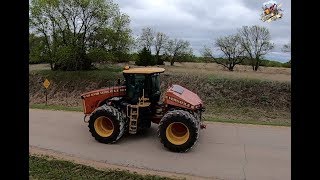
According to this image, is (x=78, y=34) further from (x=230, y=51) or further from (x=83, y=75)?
(x=230, y=51)

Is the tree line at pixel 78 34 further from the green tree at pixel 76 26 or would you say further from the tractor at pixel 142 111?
the tractor at pixel 142 111

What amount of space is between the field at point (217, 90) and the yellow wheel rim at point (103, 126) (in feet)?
30.5

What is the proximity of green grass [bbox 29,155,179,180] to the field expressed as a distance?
11.2 metres

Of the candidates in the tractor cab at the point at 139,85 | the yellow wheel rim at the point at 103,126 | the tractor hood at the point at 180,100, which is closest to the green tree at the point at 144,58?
the tractor cab at the point at 139,85

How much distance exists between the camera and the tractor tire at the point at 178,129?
816 centimetres

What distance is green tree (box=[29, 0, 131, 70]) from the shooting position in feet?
90.2

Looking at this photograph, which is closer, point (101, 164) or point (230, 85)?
point (101, 164)

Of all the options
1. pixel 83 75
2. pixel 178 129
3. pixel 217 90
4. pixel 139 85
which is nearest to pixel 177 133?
pixel 178 129

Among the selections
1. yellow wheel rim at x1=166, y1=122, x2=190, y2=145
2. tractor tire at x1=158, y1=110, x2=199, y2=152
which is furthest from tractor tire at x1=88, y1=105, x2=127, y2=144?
yellow wheel rim at x1=166, y1=122, x2=190, y2=145

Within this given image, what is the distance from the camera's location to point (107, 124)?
30.1 feet
